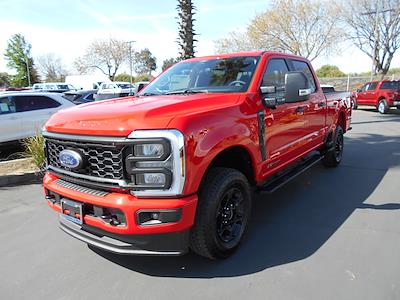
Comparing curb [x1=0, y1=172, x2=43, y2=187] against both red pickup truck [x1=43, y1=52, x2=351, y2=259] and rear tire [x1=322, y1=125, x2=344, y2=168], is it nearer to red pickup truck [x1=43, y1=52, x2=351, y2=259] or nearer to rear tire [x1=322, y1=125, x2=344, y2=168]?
red pickup truck [x1=43, y1=52, x2=351, y2=259]

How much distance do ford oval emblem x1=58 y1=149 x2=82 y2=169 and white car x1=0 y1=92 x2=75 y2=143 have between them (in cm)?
585

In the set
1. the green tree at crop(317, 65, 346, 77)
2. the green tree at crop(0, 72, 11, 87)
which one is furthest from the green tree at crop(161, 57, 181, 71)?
the green tree at crop(0, 72, 11, 87)

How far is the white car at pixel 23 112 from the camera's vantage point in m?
8.36

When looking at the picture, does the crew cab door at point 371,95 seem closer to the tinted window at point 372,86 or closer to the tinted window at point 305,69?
the tinted window at point 372,86

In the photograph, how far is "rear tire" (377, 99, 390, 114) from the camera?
16781 mm

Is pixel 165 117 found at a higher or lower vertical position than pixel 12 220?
higher

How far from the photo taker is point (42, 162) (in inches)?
253

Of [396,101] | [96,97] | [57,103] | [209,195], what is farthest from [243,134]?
[396,101]

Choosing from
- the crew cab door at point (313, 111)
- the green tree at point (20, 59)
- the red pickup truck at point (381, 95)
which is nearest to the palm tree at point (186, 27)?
the crew cab door at point (313, 111)

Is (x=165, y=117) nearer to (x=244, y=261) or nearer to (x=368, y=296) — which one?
(x=244, y=261)

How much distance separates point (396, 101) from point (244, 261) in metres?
15.8

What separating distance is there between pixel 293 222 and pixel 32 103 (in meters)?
7.53

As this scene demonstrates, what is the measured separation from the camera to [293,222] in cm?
407

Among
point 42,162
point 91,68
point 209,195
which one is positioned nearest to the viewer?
Result: point 209,195
